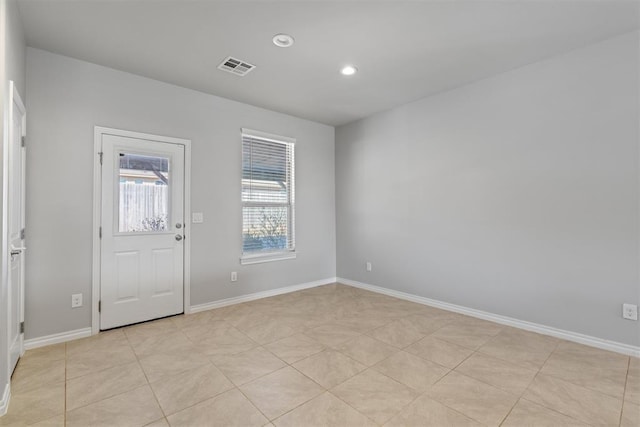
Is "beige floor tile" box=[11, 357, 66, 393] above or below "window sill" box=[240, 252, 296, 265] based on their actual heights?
below

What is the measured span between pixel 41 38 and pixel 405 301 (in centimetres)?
462

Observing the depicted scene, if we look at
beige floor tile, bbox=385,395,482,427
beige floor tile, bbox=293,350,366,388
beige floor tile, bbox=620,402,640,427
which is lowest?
beige floor tile, bbox=620,402,640,427

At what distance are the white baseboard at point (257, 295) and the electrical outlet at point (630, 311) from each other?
3.48m

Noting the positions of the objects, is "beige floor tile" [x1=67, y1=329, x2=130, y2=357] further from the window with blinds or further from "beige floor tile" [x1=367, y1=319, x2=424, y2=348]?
"beige floor tile" [x1=367, y1=319, x2=424, y2=348]

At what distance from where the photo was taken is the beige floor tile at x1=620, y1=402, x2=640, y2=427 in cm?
175

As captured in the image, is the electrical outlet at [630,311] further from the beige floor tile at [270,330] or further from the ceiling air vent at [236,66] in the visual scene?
the ceiling air vent at [236,66]

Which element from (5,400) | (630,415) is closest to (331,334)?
(630,415)

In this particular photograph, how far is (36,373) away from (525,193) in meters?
4.46

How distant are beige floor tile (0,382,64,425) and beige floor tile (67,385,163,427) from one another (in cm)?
13

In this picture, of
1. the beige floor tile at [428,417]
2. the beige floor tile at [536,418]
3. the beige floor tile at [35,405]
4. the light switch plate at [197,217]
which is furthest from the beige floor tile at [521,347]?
the light switch plate at [197,217]

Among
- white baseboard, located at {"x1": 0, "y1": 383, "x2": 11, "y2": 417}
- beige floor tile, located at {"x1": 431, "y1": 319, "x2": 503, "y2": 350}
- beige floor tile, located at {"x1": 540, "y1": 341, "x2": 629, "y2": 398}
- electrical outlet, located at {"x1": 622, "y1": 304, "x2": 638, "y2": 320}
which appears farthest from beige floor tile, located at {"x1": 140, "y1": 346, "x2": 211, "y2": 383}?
electrical outlet, located at {"x1": 622, "y1": 304, "x2": 638, "y2": 320}

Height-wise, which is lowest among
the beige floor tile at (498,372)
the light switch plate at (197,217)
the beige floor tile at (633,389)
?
the beige floor tile at (633,389)

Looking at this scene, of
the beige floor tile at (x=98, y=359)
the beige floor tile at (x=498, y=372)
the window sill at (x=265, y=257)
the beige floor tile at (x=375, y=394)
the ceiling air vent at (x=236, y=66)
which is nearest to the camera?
the beige floor tile at (x=375, y=394)

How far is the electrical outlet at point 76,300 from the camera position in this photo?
9.60ft
